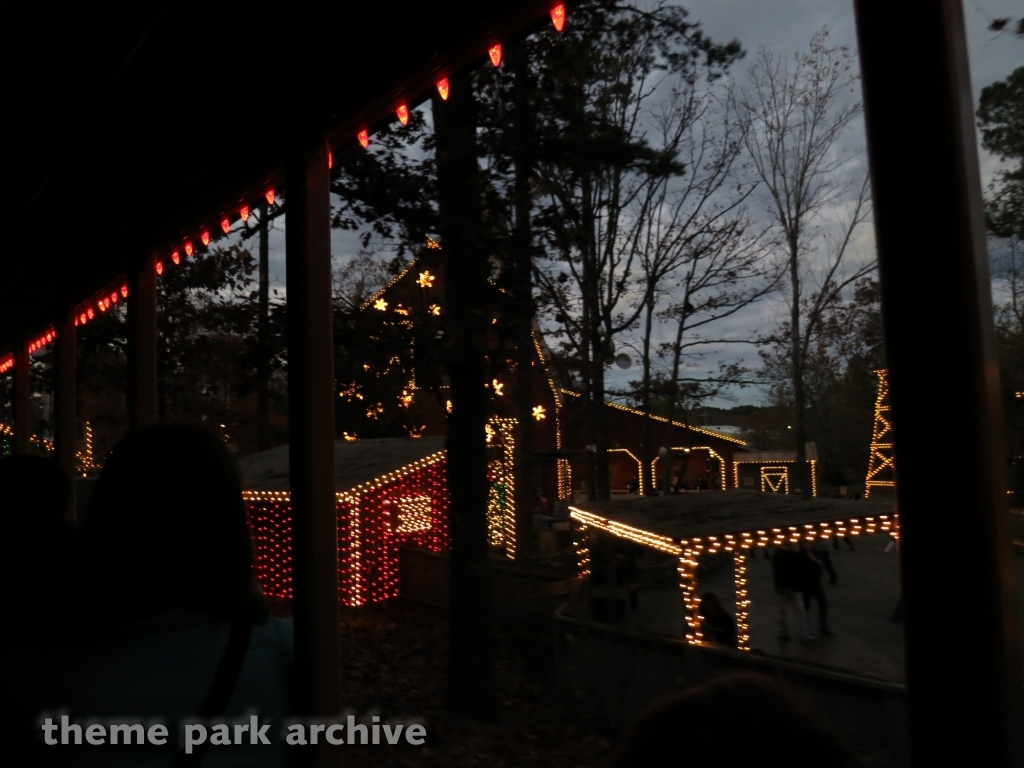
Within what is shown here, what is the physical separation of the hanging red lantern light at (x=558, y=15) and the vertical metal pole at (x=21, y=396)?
8161 millimetres

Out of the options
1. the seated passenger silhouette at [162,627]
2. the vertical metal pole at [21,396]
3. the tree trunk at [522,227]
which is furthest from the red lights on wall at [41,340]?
the seated passenger silhouette at [162,627]

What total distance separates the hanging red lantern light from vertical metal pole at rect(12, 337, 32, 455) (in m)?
8.16

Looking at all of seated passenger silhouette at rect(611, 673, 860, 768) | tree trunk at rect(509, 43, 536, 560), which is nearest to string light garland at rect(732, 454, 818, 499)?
tree trunk at rect(509, 43, 536, 560)

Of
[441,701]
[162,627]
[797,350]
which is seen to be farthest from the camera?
[797,350]

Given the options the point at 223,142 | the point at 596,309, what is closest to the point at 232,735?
the point at 223,142

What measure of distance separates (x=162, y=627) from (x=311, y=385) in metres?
1.89

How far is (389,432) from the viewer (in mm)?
22641

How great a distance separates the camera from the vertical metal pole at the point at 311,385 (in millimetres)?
3209

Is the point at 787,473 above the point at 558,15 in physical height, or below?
below

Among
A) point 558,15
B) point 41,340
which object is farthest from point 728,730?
point 41,340

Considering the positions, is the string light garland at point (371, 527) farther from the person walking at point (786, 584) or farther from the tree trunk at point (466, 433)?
the tree trunk at point (466, 433)

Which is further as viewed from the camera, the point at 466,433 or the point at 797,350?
the point at 797,350

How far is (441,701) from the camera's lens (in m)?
8.82

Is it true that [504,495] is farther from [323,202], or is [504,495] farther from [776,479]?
[323,202]
